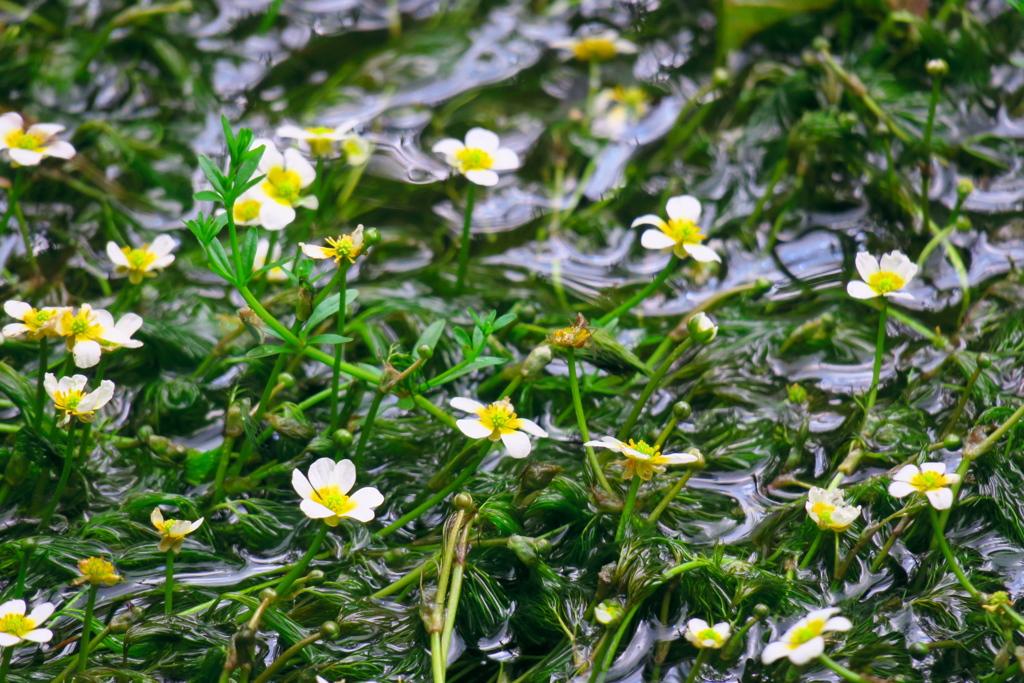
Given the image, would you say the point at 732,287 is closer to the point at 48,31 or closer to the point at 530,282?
the point at 530,282

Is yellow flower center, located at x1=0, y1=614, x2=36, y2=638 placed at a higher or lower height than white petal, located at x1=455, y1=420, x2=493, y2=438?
lower

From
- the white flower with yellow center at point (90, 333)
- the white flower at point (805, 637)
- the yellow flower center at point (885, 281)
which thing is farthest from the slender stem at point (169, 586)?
the yellow flower center at point (885, 281)

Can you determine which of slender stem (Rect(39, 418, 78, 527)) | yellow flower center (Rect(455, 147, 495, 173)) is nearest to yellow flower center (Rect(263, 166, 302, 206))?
yellow flower center (Rect(455, 147, 495, 173))

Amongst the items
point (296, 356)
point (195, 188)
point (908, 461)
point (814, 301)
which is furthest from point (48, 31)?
point (908, 461)

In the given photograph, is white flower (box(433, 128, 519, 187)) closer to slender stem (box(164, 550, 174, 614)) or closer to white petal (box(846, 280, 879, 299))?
white petal (box(846, 280, 879, 299))

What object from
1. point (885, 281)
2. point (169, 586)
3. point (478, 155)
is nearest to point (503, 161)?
point (478, 155)

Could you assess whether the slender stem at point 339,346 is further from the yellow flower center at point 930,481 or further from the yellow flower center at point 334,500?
the yellow flower center at point 930,481

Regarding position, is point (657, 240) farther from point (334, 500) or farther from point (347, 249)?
point (334, 500)
